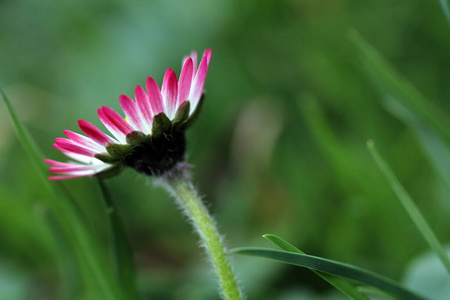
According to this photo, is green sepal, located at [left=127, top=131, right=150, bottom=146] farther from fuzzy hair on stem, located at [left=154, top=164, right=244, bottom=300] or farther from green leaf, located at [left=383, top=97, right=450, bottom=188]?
green leaf, located at [left=383, top=97, right=450, bottom=188]

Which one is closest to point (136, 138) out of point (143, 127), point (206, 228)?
point (143, 127)

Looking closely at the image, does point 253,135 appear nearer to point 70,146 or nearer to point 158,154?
point 158,154

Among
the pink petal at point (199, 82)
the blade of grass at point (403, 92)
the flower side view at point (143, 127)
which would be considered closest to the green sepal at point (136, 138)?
the flower side view at point (143, 127)

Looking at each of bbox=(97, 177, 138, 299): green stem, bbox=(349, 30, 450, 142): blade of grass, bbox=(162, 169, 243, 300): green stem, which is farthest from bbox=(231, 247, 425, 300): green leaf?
bbox=(349, 30, 450, 142): blade of grass

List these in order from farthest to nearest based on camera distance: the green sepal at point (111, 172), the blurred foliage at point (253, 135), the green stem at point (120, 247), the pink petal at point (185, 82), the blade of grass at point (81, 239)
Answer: the blurred foliage at point (253, 135) < the blade of grass at point (81, 239) < the green stem at point (120, 247) < the green sepal at point (111, 172) < the pink petal at point (185, 82)

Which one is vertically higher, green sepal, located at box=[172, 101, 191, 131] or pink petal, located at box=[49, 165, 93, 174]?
pink petal, located at box=[49, 165, 93, 174]

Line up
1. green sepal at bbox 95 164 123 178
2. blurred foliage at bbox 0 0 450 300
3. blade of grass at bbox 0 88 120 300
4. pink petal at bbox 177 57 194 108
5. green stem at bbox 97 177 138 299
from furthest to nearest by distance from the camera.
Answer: blurred foliage at bbox 0 0 450 300 < blade of grass at bbox 0 88 120 300 < green stem at bbox 97 177 138 299 < green sepal at bbox 95 164 123 178 < pink petal at bbox 177 57 194 108

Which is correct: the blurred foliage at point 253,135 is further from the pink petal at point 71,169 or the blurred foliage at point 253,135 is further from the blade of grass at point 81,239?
the pink petal at point 71,169

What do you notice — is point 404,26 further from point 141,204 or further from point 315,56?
point 141,204
